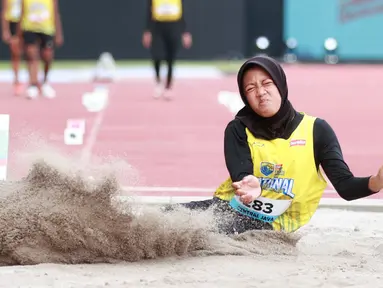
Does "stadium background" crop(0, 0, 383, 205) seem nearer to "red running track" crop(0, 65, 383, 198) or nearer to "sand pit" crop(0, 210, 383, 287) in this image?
"red running track" crop(0, 65, 383, 198)

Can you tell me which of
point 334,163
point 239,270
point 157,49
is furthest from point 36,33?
point 239,270

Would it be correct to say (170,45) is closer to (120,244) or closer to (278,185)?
(278,185)

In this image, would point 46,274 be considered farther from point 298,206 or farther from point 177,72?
point 177,72

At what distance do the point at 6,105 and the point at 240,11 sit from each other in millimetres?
14561

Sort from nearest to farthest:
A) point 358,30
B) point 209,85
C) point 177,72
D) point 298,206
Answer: point 298,206
point 209,85
point 177,72
point 358,30

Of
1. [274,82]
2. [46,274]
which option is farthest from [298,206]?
[46,274]

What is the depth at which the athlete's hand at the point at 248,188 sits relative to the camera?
4.87 metres

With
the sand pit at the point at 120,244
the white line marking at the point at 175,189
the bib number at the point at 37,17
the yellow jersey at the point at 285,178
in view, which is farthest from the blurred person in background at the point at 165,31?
the sand pit at the point at 120,244

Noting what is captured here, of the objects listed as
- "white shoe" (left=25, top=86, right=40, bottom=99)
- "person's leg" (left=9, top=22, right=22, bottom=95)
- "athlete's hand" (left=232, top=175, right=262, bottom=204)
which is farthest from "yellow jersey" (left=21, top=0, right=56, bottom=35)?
"athlete's hand" (left=232, top=175, right=262, bottom=204)

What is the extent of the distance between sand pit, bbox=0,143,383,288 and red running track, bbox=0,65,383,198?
36 centimetres

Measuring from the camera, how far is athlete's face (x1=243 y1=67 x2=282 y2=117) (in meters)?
5.24

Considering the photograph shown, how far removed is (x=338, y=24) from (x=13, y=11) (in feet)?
38.5

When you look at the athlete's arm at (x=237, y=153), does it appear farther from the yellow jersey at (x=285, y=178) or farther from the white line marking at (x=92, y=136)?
the white line marking at (x=92, y=136)

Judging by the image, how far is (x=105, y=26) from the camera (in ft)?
94.0
